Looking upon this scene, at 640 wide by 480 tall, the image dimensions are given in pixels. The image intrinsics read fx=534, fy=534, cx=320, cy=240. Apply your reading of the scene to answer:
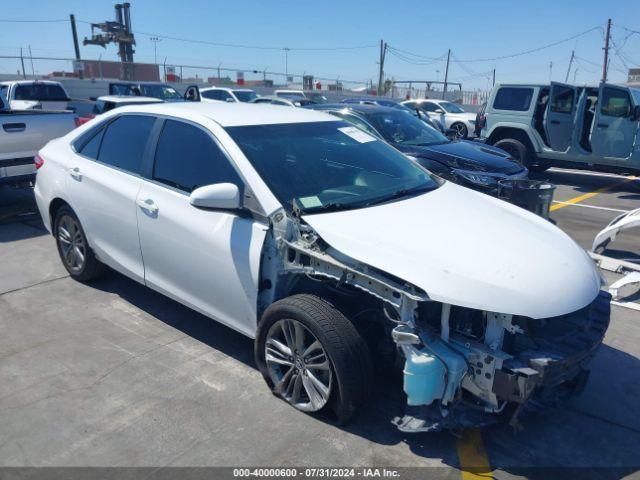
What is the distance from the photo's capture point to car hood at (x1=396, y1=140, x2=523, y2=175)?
7.46 m

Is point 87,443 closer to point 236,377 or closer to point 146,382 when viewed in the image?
point 146,382

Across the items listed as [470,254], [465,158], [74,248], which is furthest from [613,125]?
[74,248]

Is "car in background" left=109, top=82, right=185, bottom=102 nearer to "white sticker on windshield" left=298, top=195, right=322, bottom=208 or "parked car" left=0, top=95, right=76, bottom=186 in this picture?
"parked car" left=0, top=95, right=76, bottom=186

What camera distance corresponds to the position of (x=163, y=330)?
4.27 metres

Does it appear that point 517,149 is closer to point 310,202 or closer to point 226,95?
point 310,202

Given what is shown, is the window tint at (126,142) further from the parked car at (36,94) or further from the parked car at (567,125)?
the parked car at (36,94)

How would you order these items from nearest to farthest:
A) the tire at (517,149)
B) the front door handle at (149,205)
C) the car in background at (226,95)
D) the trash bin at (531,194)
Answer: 1. the front door handle at (149,205)
2. the trash bin at (531,194)
3. the tire at (517,149)
4. the car in background at (226,95)

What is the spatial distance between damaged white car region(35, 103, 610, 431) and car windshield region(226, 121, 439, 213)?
0.01 m

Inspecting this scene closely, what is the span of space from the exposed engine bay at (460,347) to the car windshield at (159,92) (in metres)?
17.7

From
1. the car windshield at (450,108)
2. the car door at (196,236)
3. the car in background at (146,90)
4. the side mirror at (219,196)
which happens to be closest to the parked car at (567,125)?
the car windshield at (450,108)

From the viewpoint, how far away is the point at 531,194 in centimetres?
632

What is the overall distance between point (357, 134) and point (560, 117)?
875cm

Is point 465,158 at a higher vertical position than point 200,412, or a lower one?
higher

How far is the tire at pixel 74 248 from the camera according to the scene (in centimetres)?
482
